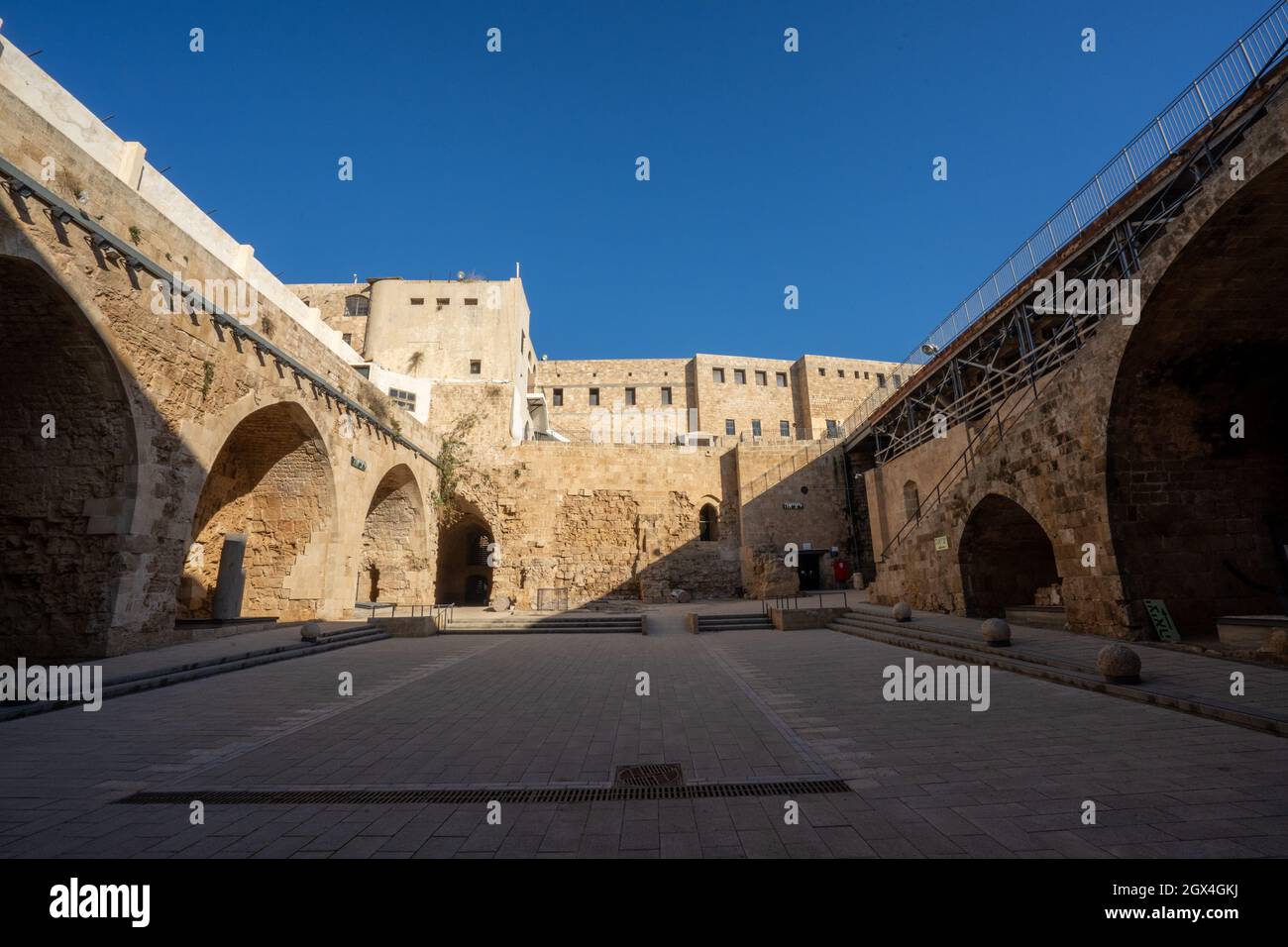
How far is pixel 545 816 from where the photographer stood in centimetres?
330

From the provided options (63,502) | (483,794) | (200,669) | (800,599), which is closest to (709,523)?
(800,599)

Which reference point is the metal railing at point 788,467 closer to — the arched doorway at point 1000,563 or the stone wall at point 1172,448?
the arched doorway at point 1000,563

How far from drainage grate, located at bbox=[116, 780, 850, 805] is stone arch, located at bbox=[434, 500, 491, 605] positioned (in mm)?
23244

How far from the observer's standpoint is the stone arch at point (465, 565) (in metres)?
27.6

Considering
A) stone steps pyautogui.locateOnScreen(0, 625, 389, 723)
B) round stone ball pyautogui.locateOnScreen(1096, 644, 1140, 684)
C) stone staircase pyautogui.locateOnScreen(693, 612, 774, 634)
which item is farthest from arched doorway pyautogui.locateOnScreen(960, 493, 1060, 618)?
stone steps pyautogui.locateOnScreen(0, 625, 389, 723)

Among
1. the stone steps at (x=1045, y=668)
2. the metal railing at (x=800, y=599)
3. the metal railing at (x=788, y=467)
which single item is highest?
the metal railing at (x=788, y=467)

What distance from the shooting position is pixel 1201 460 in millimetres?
9148

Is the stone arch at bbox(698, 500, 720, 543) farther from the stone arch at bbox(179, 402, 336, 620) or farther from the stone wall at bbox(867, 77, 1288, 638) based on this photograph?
the stone wall at bbox(867, 77, 1288, 638)

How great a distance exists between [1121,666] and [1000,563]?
23.9 ft

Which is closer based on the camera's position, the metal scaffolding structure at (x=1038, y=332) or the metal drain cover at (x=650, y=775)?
the metal drain cover at (x=650, y=775)

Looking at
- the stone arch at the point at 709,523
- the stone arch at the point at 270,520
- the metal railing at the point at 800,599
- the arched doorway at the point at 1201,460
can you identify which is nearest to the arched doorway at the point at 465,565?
the stone arch at the point at 709,523

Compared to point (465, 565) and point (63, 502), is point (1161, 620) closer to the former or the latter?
point (63, 502)

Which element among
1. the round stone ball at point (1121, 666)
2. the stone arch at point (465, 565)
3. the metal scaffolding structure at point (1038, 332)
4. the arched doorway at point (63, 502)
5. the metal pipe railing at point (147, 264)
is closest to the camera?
the round stone ball at point (1121, 666)

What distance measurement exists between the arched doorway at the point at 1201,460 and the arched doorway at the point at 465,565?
24.6 m
